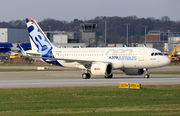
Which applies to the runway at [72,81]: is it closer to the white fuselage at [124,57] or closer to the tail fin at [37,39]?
→ the white fuselage at [124,57]

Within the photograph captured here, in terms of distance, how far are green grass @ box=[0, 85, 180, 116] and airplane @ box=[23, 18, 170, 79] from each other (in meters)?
15.9

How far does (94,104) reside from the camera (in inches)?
A: 691

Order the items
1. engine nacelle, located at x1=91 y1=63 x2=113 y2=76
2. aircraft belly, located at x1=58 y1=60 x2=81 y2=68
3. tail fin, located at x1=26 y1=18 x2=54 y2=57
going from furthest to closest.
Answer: tail fin, located at x1=26 y1=18 x2=54 y2=57
aircraft belly, located at x1=58 y1=60 x2=81 y2=68
engine nacelle, located at x1=91 y1=63 x2=113 y2=76

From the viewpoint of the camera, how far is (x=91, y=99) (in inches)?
774

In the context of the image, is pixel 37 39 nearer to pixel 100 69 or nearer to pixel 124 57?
pixel 100 69

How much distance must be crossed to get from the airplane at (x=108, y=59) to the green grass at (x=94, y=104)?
52.3 feet

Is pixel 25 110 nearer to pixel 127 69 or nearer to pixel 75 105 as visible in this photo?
pixel 75 105

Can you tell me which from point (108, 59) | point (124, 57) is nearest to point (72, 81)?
point (108, 59)

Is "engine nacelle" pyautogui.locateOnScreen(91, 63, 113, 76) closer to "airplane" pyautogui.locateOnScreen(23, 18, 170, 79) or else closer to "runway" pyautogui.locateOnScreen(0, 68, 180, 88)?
"airplane" pyautogui.locateOnScreen(23, 18, 170, 79)

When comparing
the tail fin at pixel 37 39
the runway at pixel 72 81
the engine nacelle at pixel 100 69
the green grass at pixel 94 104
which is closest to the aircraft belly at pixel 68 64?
the tail fin at pixel 37 39

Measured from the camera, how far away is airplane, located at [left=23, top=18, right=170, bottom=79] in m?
38.3

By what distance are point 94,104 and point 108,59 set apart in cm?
2334

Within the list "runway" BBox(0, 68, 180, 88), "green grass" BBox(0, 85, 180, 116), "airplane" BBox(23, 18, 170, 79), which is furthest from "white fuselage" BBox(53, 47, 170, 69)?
"green grass" BBox(0, 85, 180, 116)

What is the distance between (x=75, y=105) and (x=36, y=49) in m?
31.2
